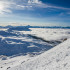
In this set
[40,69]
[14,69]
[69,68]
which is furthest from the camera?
[14,69]

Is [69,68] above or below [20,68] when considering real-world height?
above

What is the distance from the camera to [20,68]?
11469 mm

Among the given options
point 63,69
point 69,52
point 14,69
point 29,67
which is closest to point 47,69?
point 63,69

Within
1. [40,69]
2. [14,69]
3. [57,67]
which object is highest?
[57,67]

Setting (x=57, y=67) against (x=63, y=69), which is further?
(x=57, y=67)

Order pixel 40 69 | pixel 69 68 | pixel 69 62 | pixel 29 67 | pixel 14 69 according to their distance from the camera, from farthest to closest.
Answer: pixel 14 69 < pixel 29 67 < pixel 40 69 < pixel 69 62 < pixel 69 68

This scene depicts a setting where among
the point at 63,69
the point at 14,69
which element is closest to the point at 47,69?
the point at 63,69

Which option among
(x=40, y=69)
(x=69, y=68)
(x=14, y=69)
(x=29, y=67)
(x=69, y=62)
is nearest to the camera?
(x=69, y=68)

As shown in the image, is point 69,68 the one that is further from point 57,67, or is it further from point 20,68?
point 20,68

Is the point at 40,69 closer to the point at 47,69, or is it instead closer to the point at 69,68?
the point at 47,69

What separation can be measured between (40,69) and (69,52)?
12.4ft

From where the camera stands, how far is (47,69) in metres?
9.27

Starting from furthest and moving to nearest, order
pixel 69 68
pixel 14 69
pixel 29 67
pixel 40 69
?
→ pixel 14 69 < pixel 29 67 < pixel 40 69 < pixel 69 68

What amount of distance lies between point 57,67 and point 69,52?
2981 millimetres
